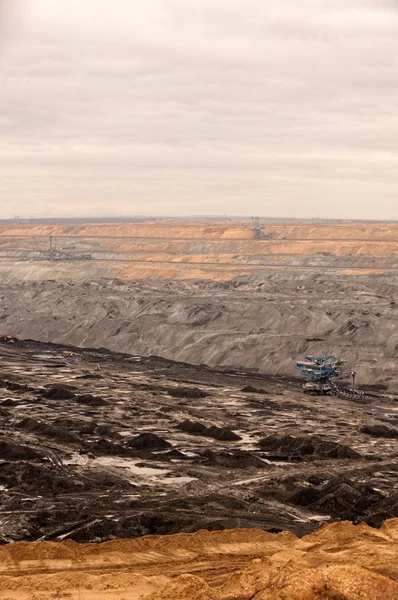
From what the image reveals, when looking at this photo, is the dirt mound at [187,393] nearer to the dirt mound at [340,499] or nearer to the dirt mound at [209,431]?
the dirt mound at [209,431]

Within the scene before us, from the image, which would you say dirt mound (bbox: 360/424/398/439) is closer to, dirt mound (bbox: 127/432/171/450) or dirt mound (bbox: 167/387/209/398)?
dirt mound (bbox: 127/432/171/450)

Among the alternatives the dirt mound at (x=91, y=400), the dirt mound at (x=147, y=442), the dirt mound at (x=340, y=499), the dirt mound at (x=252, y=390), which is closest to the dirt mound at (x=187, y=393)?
the dirt mound at (x=252, y=390)

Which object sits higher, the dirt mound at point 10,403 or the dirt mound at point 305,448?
the dirt mound at point 305,448

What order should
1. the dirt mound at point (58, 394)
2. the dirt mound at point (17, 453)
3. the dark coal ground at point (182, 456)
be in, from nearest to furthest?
the dark coal ground at point (182, 456), the dirt mound at point (17, 453), the dirt mound at point (58, 394)

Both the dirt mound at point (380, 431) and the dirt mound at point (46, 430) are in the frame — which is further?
the dirt mound at point (380, 431)

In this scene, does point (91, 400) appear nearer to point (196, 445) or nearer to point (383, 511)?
point (196, 445)

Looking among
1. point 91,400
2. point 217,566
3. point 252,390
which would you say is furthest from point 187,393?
point 217,566

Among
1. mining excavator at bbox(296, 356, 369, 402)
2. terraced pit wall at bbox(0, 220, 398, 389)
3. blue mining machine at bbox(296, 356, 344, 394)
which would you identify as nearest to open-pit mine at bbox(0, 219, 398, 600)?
terraced pit wall at bbox(0, 220, 398, 389)
